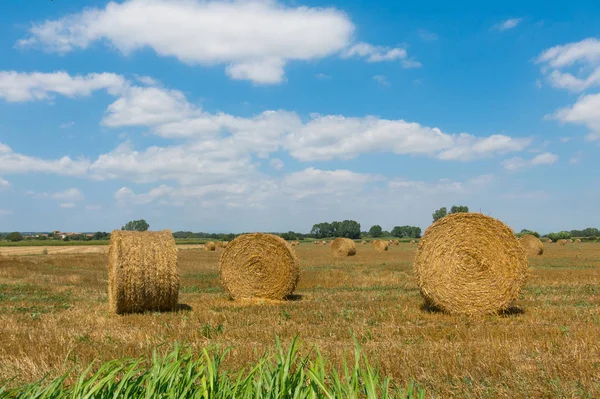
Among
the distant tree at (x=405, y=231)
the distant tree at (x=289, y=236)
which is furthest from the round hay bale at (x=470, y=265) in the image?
the distant tree at (x=405, y=231)

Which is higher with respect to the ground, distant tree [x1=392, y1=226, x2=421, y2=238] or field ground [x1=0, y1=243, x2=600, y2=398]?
distant tree [x1=392, y1=226, x2=421, y2=238]

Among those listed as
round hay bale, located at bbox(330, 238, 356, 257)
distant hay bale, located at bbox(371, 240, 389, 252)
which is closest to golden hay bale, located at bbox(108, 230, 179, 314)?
round hay bale, located at bbox(330, 238, 356, 257)

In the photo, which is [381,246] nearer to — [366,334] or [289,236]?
[366,334]

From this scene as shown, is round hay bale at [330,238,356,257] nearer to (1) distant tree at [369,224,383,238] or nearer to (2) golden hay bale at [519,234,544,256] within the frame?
(2) golden hay bale at [519,234,544,256]

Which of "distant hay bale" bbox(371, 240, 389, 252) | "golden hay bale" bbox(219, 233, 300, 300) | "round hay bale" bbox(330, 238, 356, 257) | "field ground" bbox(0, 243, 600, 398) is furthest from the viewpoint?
"distant hay bale" bbox(371, 240, 389, 252)

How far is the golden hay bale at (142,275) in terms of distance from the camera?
39.9ft

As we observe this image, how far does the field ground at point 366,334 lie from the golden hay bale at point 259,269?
72 cm

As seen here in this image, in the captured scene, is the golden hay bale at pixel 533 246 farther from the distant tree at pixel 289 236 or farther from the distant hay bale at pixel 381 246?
the distant tree at pixel 289 236

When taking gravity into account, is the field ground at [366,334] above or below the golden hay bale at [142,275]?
below

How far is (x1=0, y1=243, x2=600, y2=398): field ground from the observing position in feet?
19.7

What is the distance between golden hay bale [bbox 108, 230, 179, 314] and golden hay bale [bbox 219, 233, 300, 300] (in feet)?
9.49

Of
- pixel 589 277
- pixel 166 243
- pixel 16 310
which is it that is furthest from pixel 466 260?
pixel 16 310

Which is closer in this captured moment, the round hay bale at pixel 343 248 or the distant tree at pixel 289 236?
the round hay bale at pixel 343 248

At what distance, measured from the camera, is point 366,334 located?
29.3 feet
